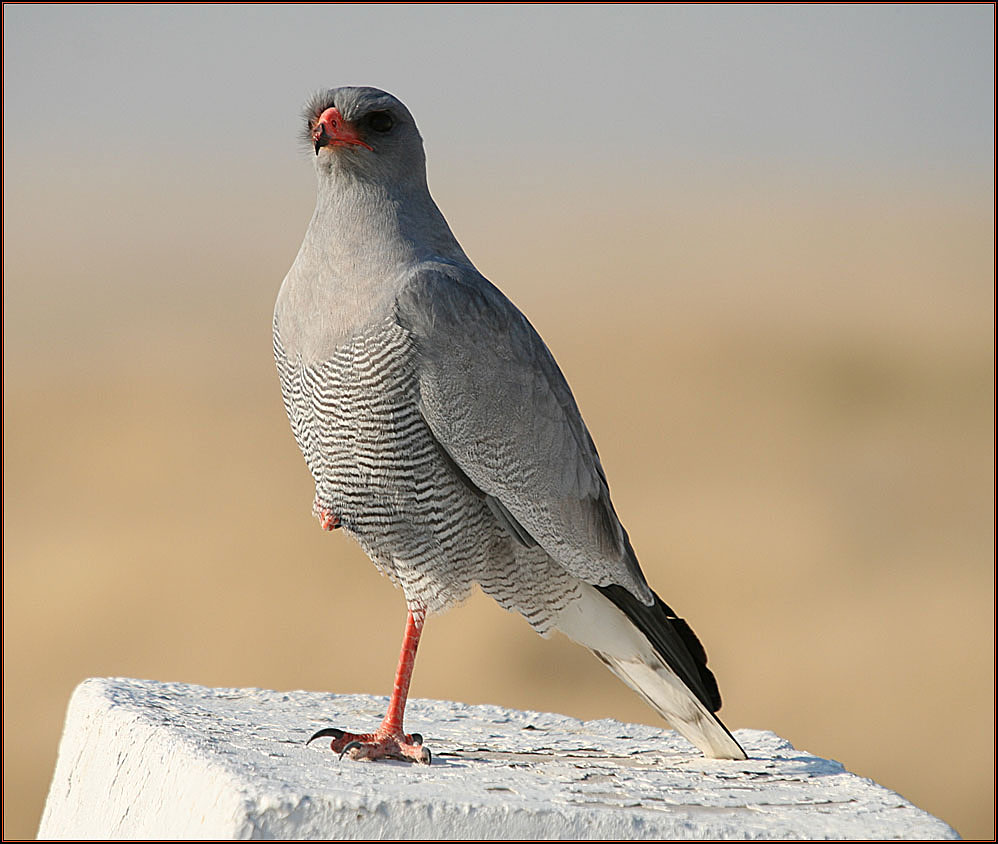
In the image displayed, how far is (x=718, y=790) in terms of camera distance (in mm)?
4156

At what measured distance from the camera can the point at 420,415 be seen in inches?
163

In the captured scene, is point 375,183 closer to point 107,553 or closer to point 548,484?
point 548,484

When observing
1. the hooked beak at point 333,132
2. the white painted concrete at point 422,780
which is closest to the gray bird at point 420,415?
the hooked beak at point 333,132

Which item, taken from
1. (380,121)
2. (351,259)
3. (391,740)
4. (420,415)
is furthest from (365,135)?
(391,740)

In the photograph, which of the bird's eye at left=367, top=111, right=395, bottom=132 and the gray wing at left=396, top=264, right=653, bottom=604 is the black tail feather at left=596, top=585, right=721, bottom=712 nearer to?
the gray wing at left=396, top=264, right=653, bottom=604

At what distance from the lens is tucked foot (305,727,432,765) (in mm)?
4148

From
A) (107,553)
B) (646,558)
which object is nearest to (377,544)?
(646,558)

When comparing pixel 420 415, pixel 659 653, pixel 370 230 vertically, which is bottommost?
pixel 659 653

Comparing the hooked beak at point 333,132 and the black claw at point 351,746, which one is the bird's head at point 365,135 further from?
the black claw at point 351,746

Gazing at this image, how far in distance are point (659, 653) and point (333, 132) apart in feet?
6.96

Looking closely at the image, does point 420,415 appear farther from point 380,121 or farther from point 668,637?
point 668,637

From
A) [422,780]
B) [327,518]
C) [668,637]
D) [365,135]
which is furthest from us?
[668,637]

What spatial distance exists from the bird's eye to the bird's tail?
174 centimetres

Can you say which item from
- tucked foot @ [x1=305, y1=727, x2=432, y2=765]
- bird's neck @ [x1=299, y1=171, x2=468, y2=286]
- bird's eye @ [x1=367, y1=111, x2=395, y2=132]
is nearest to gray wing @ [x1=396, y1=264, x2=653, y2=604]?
bird's neck @ [x1=299, y1=171, x2=468, y2=286]
